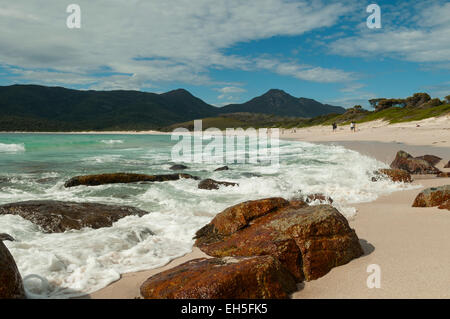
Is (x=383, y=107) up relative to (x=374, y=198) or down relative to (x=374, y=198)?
up

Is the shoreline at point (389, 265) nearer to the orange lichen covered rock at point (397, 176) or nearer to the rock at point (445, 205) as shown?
the rock at point (445, 205)

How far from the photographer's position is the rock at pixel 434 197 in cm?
679

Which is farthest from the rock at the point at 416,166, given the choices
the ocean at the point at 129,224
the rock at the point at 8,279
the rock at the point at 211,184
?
the rock at the point at 8,279

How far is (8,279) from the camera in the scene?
10.5 ft

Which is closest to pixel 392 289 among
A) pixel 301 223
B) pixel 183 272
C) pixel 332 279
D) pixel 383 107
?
pixel 332 279

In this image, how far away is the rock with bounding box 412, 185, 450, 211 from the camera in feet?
22.3

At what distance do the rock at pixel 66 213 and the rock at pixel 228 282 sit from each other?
3.70 metres

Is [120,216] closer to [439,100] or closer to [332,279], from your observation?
[332,279]

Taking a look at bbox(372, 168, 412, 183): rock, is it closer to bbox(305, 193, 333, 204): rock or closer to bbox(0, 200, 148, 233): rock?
bbox(305, 193, 333, 204): rock

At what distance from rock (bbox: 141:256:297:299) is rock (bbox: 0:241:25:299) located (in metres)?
1.29

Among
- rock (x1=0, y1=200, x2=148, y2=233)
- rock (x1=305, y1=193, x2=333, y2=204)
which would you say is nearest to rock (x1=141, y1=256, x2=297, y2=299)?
rock (x1=0, y1=200, x2=148, y2=233)

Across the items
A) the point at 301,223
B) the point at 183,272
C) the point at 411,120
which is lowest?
the point at 183,272
